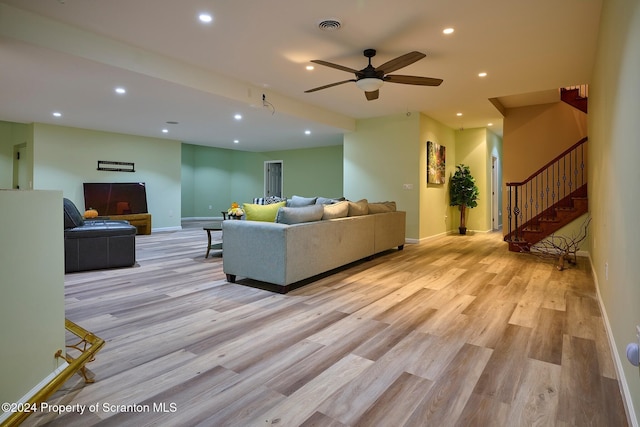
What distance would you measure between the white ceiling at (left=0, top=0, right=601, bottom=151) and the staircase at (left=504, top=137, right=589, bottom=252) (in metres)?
1.34

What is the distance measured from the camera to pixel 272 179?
39.4 ft

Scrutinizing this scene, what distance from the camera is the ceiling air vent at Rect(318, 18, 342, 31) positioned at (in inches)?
131

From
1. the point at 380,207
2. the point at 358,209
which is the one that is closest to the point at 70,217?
the point at 358,209

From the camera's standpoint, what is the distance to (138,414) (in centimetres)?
156

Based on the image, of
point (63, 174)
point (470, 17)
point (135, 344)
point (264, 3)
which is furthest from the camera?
point (63, 174)

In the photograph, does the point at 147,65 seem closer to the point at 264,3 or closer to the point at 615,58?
the point at 264,3

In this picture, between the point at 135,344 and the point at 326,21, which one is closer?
the point at 135,344

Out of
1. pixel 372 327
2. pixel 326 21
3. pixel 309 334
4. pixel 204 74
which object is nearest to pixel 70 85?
pixel 204 74

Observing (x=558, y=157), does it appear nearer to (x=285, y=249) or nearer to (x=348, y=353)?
(x=285, y=249)

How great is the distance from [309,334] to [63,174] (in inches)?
303

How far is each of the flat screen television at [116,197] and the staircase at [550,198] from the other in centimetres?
834

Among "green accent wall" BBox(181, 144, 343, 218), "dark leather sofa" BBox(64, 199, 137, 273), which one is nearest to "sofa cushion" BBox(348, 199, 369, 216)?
"dark leather sofa" BBox(64, 199, 137, 273)

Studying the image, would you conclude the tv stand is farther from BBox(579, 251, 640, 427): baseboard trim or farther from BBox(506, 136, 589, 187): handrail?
BBox(579, 251, 640, 427): baseboard trim

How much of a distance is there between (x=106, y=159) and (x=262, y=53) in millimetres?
5983
